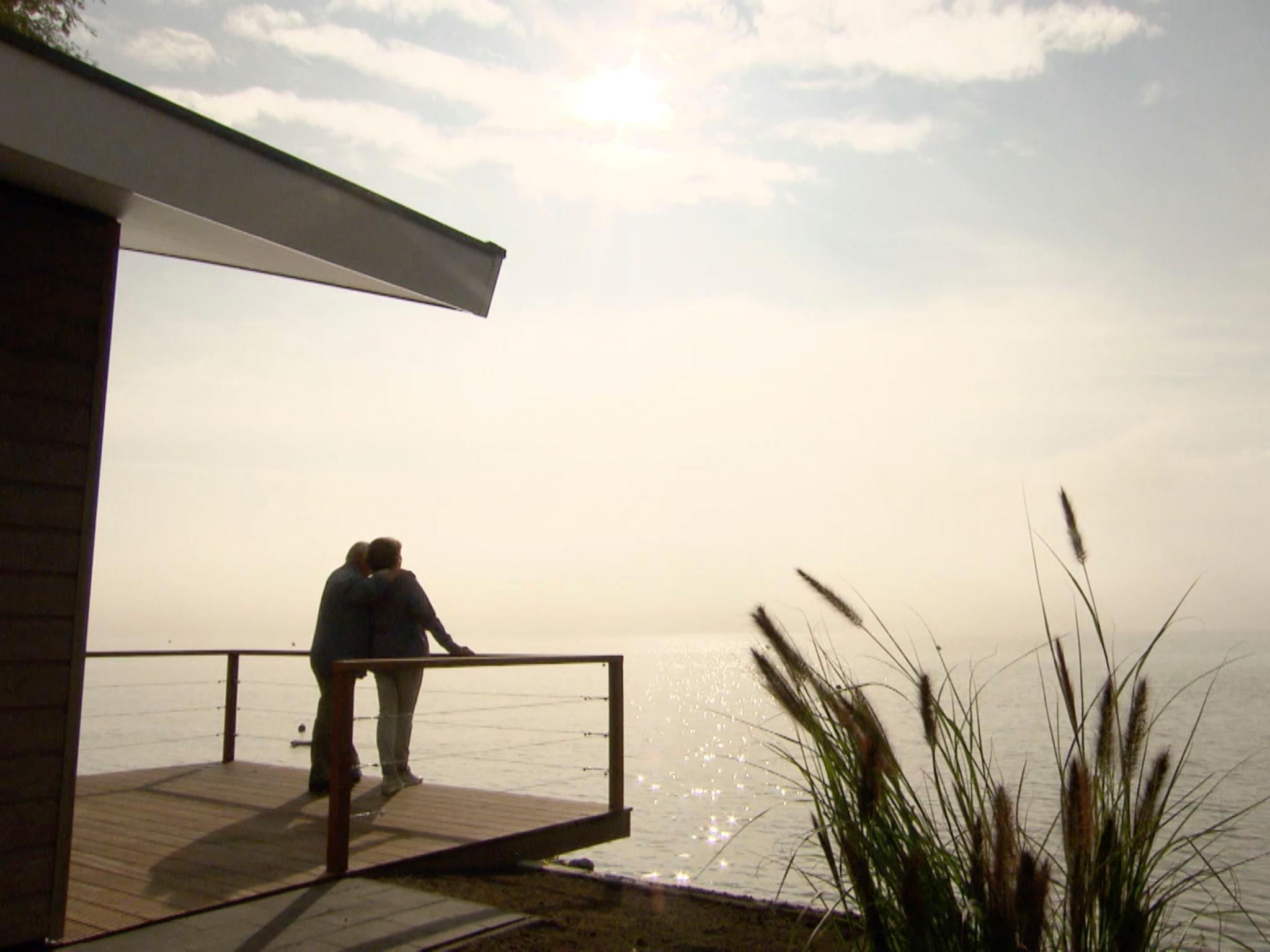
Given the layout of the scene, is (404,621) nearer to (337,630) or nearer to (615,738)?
(337,630)

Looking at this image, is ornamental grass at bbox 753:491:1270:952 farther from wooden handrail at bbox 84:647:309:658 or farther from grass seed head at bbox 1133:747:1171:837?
wooden handrail at bbox 84:647:309:658

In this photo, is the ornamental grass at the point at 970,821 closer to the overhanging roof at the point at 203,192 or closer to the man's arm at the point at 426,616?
the overhanging roof at the point at 203,192

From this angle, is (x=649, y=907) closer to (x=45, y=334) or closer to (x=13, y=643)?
(x=13, y=643)

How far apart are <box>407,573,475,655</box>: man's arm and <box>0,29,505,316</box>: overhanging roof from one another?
2.17 meters

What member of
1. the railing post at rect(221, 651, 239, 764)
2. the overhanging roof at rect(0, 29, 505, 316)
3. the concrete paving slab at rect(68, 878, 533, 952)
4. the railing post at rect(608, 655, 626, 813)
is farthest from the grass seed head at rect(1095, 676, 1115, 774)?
the railing post at rect(221, 651, 239, 764)

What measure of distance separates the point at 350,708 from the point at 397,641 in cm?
172

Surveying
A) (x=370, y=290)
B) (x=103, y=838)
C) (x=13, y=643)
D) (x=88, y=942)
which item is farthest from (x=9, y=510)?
(x=103, y=838)

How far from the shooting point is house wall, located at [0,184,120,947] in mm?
3412

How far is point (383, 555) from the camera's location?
6387mm

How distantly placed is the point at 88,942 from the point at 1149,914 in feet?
10.3

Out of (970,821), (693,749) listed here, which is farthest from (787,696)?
(693,749)

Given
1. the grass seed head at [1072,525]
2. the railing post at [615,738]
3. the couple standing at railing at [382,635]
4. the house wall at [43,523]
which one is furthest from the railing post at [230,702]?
the grass seed head at [1072,525]

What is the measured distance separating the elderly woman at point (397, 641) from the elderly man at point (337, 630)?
6cm

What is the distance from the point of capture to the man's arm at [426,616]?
6.23 meters
